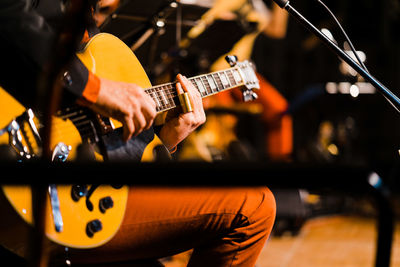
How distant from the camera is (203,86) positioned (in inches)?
61.3

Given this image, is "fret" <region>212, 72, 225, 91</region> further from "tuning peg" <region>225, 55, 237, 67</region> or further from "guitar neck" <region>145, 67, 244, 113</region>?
"tuning peg" <region>225, 55, 237, 67</region>

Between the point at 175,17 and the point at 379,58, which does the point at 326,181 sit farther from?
the point at 379,58

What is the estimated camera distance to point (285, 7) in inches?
51.3

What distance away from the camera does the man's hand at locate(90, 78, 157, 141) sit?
3.67 ft

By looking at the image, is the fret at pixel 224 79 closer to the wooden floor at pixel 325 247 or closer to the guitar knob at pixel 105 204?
the guitar knob at pixel 105 204

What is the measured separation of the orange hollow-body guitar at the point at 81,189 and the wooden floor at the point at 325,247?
1639mm

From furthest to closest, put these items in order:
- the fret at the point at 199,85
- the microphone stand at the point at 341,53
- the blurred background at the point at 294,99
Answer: the blurred background at the point at 294,99, the fret at the point at 199,85, the microphone stand at the point at 341,53

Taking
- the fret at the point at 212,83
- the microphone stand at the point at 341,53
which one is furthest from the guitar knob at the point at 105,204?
the microphone stand at the point at 341,53

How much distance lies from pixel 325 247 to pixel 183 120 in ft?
7.95

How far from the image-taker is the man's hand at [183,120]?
1.43m

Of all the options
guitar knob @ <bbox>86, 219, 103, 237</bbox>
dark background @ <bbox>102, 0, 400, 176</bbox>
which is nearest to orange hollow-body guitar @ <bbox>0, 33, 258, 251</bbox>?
guitar knob @ <bbox>86, 219, 103, 237</bbox>

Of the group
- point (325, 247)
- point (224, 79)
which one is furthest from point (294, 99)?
point (224, 79)

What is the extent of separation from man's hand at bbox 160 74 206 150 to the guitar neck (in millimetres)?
36

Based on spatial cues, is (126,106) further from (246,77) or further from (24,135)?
(246,77)
